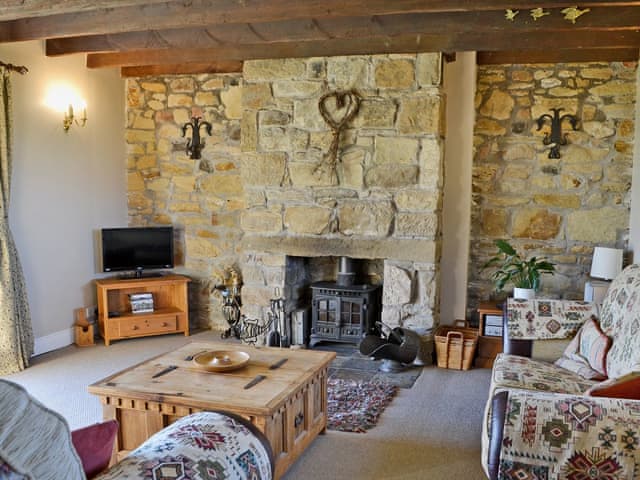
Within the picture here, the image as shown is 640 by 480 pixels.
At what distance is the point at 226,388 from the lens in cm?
268

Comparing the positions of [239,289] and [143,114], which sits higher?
[143,114]

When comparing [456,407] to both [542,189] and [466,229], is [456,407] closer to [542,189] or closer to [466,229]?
[466,229]

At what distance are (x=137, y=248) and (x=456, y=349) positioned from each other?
309cm

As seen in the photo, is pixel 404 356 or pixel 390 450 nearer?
pixel 390 450

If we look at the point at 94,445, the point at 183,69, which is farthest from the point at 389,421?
the point at 183,69

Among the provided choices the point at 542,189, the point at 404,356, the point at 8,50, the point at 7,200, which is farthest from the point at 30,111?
the point at 542,189

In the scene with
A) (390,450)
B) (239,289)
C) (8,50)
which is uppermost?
(8,50)

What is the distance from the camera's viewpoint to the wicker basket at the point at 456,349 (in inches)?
180

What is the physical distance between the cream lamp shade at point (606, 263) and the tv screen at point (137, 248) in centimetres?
379

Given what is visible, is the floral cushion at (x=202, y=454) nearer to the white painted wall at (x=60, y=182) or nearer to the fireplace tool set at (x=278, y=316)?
the fireplace tool set at (x=278, y=316)

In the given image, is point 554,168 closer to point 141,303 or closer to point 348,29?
point 348,29

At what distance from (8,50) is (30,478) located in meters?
4.31

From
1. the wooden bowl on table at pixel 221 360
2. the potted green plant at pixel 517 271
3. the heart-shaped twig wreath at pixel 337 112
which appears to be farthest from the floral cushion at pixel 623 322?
the heart-shaped twig wreath at pixel 337 112

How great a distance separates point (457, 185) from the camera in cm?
498
